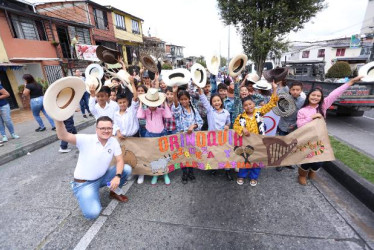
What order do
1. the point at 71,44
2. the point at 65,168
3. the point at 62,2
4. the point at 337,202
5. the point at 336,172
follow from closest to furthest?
the point at 337,202
the point at 336,172
the point at 65,168
the point at 71,44
the point at 62,2

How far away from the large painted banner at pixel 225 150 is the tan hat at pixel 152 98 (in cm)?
61

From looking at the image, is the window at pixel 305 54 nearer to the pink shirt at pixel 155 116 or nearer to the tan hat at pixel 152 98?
the pink shirt at pixel 155 116

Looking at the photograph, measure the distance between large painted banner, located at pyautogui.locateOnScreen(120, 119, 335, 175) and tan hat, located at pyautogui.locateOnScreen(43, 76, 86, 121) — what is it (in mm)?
1353

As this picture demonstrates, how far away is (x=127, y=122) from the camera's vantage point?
332cm

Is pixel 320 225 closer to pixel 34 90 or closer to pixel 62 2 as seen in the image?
pixel 34 90

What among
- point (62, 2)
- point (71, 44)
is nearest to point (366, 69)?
point (71, 44)

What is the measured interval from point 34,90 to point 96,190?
196 inches

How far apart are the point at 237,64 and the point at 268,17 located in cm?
1167

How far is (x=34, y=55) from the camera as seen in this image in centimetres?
1203

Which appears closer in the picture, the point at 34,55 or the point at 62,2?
the point at 34,55

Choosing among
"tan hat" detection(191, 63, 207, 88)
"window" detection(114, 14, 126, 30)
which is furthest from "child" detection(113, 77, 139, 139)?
"window" detection(114, 14, 126, 30)

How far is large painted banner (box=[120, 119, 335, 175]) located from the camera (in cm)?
300

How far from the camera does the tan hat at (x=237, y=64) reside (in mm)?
3350

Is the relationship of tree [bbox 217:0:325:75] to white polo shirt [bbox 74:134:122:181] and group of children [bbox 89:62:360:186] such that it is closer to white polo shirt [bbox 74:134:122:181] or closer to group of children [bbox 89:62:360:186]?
group of children [bbox 89:62:360:186]
